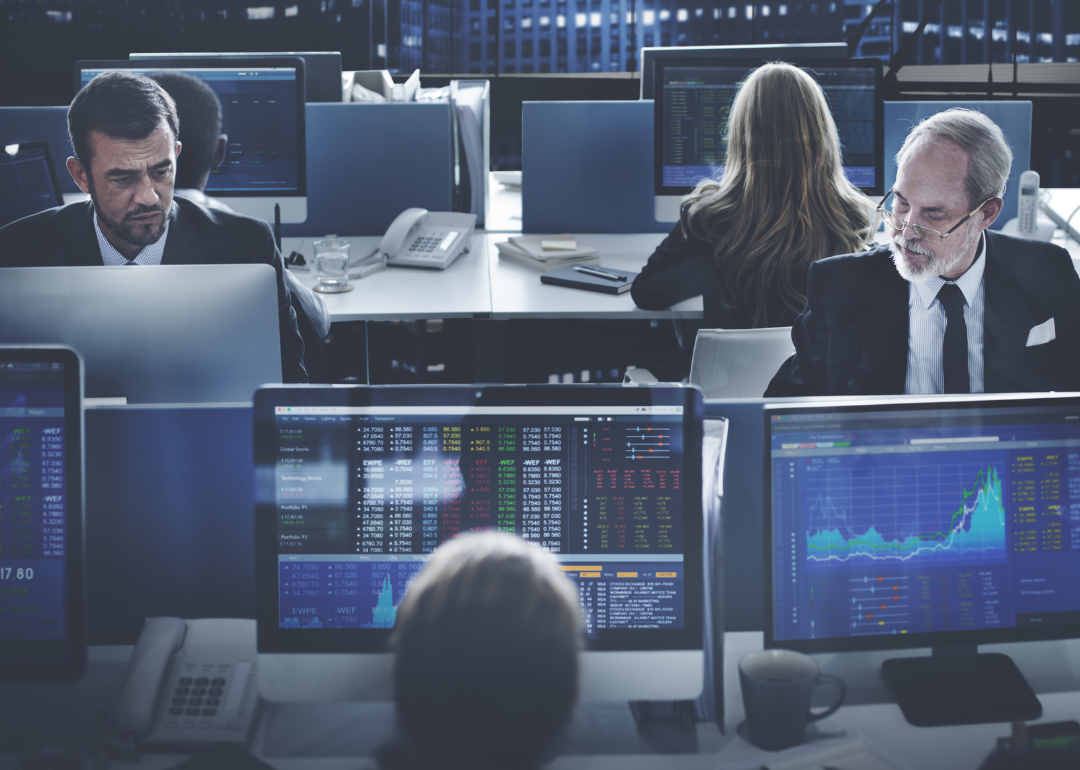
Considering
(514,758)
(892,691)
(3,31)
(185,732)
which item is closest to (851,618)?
(892,691)

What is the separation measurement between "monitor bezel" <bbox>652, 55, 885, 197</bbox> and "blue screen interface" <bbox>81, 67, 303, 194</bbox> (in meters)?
1.13

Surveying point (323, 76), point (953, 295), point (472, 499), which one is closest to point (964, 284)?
point (953, 295)

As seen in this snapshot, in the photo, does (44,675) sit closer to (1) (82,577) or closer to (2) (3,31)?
(1) (82,577)

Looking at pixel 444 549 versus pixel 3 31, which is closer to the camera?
pixel 444 549

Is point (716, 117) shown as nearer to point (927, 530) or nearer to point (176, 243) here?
point (176, 243)

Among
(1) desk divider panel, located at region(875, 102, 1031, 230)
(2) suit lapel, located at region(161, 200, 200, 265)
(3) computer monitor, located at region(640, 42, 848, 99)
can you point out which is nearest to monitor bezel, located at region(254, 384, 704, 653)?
(2) suit lapel, located at region(161, 200, 200, 265)

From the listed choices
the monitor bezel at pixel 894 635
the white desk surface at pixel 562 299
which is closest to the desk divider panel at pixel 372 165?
the white desk surface at pixel 562 299

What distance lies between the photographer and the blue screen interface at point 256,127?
3041mm

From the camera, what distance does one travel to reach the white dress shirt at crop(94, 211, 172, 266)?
2047mm

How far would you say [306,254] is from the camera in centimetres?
322

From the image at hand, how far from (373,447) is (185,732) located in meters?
0.38

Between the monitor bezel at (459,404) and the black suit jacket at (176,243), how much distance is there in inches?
35.2

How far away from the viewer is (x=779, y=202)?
2.45 m

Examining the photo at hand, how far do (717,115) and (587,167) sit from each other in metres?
0.52
